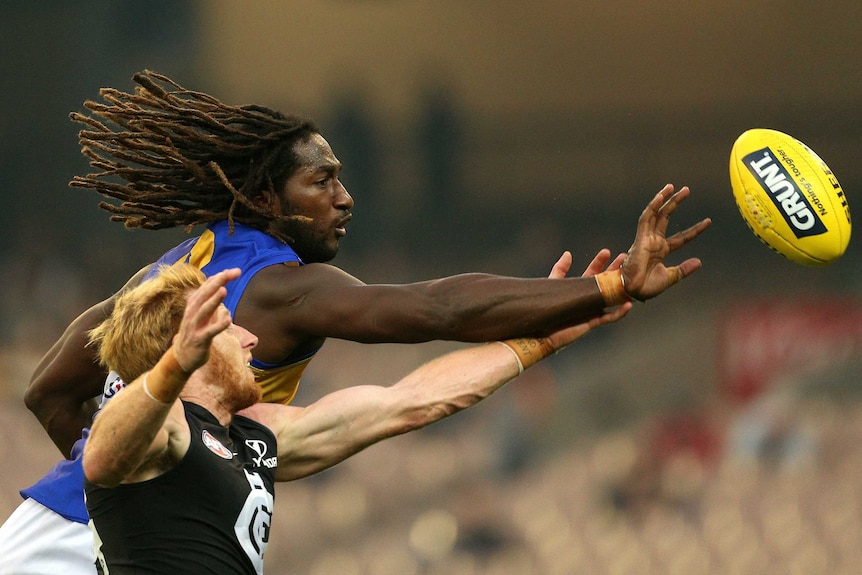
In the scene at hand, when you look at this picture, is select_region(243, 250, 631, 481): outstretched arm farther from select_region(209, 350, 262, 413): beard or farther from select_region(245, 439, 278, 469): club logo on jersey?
select_region(209, 350, 262, 413): beard

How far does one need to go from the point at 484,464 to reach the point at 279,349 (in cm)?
369

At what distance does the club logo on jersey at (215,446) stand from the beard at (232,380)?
0.10 metres

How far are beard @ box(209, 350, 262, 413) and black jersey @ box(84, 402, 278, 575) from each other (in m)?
0.06

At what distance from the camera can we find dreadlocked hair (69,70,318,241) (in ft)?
11.6

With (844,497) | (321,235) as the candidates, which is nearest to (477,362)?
(321,235)

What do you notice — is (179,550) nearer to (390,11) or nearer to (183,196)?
(183,196)

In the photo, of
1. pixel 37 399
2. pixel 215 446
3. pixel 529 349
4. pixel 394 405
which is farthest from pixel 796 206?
pixel 37 399

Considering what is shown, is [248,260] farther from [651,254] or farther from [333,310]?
[651,254]

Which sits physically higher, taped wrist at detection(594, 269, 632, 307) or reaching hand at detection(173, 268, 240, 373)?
reaching hand at detection(173, 268, 240, 373)

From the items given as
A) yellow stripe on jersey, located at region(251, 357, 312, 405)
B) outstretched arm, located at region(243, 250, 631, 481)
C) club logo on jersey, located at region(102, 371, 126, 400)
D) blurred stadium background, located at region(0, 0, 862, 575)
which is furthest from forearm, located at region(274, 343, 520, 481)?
blurred stadium background, located at region(0, 0, 862, 575)

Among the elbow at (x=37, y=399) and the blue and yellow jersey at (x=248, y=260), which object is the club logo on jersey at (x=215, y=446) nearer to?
the blue and yellow jersey at (x=248, y=260)

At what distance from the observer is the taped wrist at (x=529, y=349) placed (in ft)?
9.86

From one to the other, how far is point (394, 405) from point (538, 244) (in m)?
4.22

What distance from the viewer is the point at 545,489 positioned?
6.78 meters
